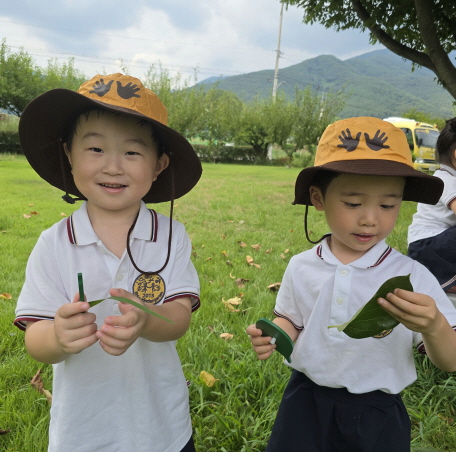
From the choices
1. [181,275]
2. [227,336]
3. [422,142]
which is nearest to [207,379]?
[227,336]

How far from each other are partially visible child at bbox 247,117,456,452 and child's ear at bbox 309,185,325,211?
6 cm

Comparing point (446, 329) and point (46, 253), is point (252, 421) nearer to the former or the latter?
point (446, 329)

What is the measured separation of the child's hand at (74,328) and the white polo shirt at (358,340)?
0.72 meters

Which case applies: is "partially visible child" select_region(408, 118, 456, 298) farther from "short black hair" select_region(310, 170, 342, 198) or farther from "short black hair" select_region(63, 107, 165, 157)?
"short black hair" select_region(63, 107, 165, 157)

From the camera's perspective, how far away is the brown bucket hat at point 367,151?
3.90 feet

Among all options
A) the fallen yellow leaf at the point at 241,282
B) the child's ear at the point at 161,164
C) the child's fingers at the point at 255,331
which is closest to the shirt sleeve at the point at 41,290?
the child's ear at the point at 161,164

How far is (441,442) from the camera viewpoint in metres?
1.68

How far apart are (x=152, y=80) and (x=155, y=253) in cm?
3165

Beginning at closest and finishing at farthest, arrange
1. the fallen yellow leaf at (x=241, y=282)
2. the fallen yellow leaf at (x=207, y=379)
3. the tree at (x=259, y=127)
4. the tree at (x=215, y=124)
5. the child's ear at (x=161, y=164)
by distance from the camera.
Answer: the child's ear at (x=161, y=164), the fallen yellow leaf at (x=207, y=379), the fallen yellow leaf at (x=241, y=282), the tree at (x=215, y=124), the tree at (x=259, y=127)

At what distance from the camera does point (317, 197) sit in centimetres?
144

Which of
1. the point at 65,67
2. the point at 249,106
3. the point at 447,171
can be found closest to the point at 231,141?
the point at 249,106

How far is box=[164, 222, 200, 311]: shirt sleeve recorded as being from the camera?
1232 mm

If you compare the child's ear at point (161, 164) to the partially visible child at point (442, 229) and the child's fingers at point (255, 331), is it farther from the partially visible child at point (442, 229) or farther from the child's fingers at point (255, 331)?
the partially visible child at point (442, 229)

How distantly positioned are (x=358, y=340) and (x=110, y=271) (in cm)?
85
